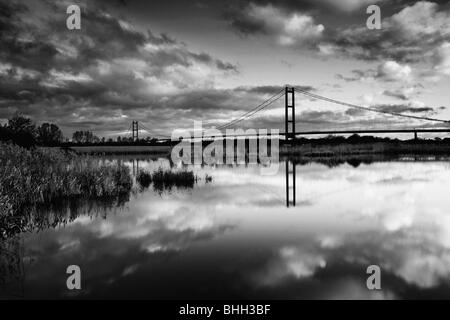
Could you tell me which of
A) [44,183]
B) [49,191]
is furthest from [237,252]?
[44,183]

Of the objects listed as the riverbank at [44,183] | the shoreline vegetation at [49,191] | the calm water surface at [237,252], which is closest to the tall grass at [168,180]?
the shoreline vegetation at [49,191]

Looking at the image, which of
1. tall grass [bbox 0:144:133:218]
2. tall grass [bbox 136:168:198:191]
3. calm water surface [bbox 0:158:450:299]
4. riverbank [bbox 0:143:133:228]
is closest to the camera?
calm water surface [bbox 0:158:450:299]

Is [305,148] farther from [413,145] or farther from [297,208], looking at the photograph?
[297,208]

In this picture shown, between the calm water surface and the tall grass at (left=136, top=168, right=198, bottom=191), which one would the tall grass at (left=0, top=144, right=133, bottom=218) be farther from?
the calm water surface

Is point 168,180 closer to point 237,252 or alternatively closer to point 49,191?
point 49,191

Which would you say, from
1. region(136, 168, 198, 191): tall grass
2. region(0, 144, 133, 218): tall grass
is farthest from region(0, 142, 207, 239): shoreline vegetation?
region(136, 168, 198, 191): tall grass

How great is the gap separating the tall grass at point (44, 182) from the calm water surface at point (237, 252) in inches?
68.4

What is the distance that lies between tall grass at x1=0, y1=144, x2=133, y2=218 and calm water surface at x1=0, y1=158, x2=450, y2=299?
5.70ft

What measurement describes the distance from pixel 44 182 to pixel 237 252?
7.73 metres

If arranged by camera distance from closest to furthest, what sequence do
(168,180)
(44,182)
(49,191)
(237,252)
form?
(237,252), (49,191), (44,182), (168,180)

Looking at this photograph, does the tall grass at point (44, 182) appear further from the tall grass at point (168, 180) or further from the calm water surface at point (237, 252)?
the calm water surface at point (237, 252)

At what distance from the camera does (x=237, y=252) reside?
5.80 meters

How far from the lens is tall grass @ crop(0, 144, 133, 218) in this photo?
884 centimetres
